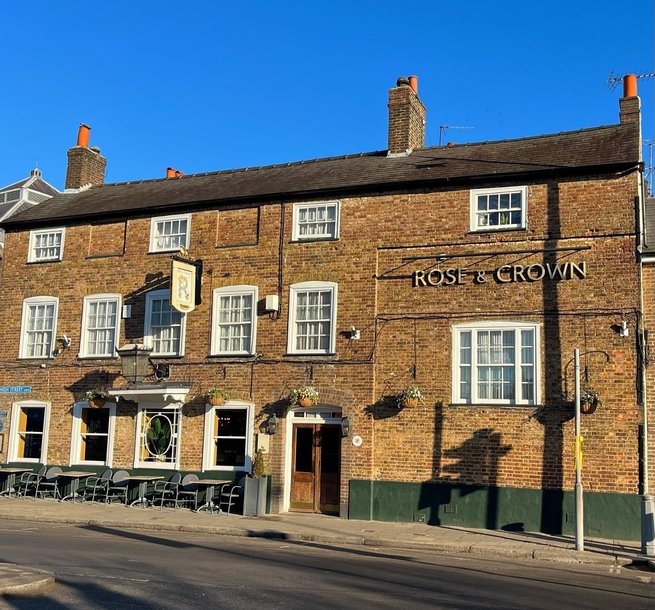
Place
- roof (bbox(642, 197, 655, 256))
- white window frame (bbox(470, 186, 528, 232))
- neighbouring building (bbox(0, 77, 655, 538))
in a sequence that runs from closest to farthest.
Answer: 1. neighbouring building (bbox(0, 77, 655, 538))
2. roof (bbox(642, 197, 655, 256))
3. white window frame (bbox(470, 186, 528, 232))

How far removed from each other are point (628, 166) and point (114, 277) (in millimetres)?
13414

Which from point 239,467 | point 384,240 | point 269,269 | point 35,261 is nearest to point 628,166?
point 384,240

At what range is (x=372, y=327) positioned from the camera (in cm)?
1805

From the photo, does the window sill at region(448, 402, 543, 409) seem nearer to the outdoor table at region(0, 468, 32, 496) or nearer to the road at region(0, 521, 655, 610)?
the road at region(0, 521, 655, 610)

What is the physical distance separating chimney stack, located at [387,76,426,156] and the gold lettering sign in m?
4.40

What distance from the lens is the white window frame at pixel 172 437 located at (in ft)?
64.4

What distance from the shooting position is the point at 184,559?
38.7 ft

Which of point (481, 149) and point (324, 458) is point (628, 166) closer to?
point (481, 149)

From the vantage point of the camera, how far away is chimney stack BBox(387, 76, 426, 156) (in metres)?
20.5

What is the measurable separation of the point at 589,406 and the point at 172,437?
10376mm

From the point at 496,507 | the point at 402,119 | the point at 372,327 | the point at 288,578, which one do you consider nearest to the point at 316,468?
the point at 372,327

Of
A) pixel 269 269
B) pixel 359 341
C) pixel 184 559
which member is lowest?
pixel 184 559

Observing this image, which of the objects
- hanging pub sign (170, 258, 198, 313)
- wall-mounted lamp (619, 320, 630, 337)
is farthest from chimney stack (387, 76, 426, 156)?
wall-mounted lamp (619, 320, 630, 337)

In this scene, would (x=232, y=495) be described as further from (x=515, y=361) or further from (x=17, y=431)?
(x=515, y=361)
